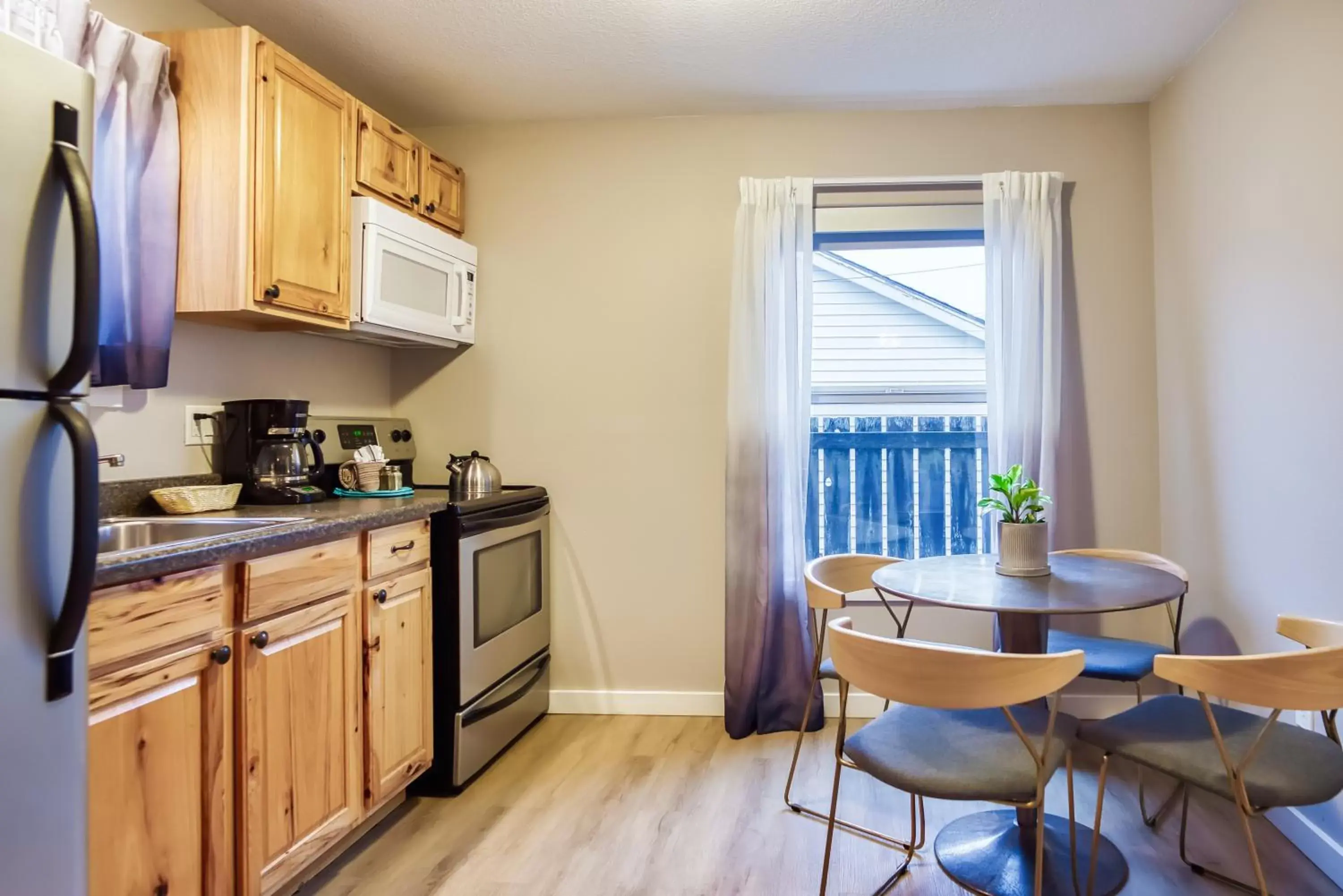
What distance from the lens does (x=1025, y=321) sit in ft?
9.90

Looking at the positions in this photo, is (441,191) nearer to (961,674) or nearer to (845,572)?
(845,572)

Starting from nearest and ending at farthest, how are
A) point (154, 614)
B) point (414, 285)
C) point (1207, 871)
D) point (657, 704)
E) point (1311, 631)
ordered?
point (154, 614), point (1311, 631), point (1207, 871), point (414, 285), point (657, 704)

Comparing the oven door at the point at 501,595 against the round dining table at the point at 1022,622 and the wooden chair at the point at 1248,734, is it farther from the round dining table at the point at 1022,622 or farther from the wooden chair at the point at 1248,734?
the wooden chair at the point at 1248,734

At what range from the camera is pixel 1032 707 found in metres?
2.00

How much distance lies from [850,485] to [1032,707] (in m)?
1.46

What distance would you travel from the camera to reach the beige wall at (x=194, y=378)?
2.14 m

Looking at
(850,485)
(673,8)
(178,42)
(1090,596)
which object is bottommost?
(1090,596)

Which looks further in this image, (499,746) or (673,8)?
(499,746)

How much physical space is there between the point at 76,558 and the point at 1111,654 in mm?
2640

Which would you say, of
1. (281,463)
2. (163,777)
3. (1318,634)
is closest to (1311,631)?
(1318,634)

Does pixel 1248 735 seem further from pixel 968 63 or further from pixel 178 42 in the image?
pixel 178 42

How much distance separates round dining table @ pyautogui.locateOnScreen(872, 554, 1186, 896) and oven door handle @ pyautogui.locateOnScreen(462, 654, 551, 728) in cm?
139

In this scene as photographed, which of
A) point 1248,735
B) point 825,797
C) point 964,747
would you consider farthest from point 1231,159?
point 825,797

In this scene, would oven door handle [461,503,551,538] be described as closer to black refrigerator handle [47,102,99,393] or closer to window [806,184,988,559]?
window [806,184,988,559]
